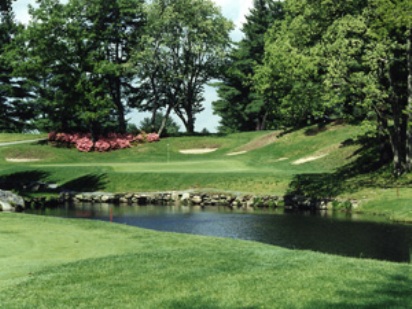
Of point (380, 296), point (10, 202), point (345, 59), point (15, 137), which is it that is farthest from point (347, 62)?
point (15, 137)

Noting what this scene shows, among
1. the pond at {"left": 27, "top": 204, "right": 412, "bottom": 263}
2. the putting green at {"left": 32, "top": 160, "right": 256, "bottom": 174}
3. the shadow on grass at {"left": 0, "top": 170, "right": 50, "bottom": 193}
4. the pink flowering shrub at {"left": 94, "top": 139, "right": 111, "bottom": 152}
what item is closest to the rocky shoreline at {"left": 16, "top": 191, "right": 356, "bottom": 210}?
the pond at {"left": 27, "top": 204, "right": 412, "bottom": 263}

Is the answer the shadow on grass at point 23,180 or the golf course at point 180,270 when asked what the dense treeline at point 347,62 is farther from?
the shadow on grass at point 23,180

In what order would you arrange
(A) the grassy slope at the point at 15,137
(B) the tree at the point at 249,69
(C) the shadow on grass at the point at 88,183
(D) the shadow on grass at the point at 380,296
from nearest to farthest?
(D) the shadow on grass at the point at 380,296
(C) the shadow on grass at the point at 88,183
(A) the grassy slope at the point at 15,137
(B) the tree at the point at 249,69

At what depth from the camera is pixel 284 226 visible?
26047 mm

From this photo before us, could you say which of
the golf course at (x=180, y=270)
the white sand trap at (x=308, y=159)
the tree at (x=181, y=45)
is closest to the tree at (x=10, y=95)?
the tree at (x=181, y=45)

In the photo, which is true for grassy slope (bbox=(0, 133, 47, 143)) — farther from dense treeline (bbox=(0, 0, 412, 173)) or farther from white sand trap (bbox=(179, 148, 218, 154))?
white sand trap (bbox=(179, 148, 218, 154))

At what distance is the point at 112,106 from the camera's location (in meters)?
62.8

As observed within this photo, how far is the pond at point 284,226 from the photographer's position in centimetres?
2030

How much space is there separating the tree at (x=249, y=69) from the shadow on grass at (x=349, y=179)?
3925 cm

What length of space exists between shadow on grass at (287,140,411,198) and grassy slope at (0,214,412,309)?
18136 millimetres

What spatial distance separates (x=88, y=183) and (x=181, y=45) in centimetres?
3054

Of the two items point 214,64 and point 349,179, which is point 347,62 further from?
point 214,64

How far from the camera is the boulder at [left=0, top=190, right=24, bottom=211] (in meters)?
32.4

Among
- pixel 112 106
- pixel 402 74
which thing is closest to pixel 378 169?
pixel 402 74
